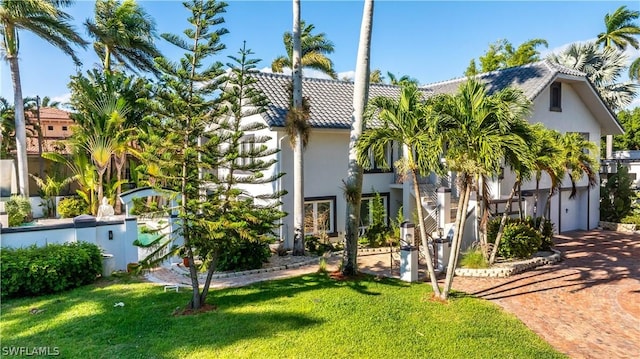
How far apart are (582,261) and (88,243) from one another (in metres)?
16.7

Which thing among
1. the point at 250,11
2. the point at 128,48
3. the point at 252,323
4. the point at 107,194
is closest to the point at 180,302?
the point at 252,323

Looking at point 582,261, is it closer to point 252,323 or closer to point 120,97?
point 252,323

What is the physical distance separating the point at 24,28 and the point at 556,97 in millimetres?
26253

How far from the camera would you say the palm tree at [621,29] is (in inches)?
1212

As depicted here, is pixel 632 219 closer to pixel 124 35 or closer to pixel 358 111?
pixel 358 111

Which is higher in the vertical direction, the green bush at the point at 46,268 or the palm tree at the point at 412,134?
the palm tree at the point at 412,134

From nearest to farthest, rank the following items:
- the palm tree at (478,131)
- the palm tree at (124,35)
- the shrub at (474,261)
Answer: the palm tree at (478,131), the shrub at (474,261), the palm tree at (124,35)

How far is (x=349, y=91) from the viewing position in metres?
22.3

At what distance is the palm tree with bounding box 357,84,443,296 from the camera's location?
31.1ft

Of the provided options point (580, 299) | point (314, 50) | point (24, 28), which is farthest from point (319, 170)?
point (24, 28)

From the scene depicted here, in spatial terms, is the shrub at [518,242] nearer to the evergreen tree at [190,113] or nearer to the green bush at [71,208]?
Answer: the evergreen tree at [190,113]

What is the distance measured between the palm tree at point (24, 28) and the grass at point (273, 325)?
13362mm

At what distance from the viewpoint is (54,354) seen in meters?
7.22

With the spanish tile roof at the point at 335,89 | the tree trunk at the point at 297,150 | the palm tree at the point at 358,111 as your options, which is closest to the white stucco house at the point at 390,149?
the spanish tile roof at the point at 335,89
